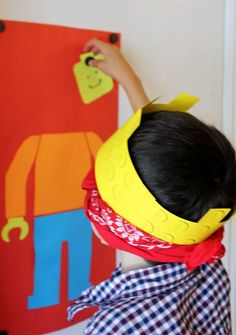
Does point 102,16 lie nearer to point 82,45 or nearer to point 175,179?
point 82,45

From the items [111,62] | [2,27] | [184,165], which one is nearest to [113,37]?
[111,62]

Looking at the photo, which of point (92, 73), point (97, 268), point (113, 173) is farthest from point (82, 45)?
point (97, 268)

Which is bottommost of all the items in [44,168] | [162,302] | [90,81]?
[162,302]

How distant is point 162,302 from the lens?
535 mm

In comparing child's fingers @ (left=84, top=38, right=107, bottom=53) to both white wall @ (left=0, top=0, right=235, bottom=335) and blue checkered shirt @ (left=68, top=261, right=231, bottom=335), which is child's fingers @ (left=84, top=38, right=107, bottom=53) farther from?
blue checkered shirt @ (left=68, top=261, right=231, bottom=335)

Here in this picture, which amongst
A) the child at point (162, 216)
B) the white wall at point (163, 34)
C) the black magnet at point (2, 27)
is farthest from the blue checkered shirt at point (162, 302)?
the black magnet at point (2, 27)

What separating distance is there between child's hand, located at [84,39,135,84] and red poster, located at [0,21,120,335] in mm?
21

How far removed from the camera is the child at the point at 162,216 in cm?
48

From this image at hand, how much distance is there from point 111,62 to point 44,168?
200mm

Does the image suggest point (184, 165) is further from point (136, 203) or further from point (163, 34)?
point (163, 34)

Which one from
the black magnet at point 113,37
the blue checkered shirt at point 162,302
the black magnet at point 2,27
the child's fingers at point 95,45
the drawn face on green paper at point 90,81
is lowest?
the blue checkered shirt at point 162,302

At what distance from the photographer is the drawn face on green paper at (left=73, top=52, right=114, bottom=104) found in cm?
70

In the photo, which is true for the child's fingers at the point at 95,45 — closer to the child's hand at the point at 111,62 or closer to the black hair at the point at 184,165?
the child's hand at the point at 111,62

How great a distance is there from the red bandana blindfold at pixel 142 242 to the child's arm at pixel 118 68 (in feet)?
0.74
